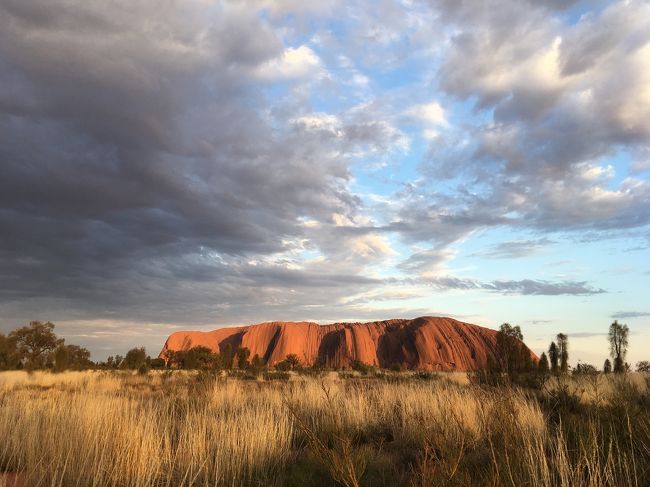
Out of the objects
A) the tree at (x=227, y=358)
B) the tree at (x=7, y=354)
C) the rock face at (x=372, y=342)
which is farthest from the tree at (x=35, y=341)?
the rock face at (x=372, y=342)

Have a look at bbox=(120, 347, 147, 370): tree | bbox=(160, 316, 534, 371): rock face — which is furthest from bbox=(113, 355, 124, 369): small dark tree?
bbox=(160, 316, 534, 371): rock face

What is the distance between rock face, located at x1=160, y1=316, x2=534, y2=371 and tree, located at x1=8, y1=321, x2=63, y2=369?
1543 inches

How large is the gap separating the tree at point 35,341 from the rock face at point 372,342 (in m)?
39.2

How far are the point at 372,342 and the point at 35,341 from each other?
6699 centimetres

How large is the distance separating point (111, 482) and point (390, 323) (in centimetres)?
10766

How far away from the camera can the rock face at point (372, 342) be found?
8714cm

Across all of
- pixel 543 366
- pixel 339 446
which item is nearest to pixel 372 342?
pixel 543 366

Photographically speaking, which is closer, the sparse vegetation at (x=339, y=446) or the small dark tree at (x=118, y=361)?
the sparse vegetation at (x=339, y=446)

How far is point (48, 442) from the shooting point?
21.4 ft

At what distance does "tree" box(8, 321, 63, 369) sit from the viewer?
4647 centimetres

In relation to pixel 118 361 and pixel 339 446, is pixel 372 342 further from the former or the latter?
pixel 339 446

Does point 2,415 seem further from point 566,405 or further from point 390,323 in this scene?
point 390,323

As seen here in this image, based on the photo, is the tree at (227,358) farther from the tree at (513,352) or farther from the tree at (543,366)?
the tree at (543,366)

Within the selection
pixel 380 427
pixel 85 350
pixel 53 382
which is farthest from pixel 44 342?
pixel 380 427
